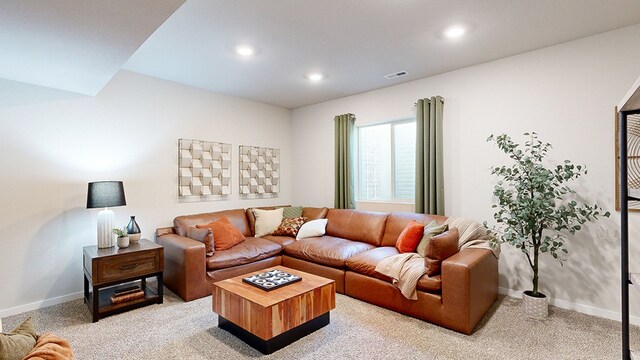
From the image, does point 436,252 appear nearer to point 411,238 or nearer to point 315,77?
point 411,238

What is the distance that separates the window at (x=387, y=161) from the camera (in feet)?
13.6

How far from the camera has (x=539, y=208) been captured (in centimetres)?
265

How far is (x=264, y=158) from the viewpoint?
496 cm

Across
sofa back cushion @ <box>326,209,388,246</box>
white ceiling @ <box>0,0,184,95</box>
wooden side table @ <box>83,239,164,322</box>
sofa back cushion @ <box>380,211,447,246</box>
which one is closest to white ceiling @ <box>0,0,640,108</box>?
white ceiling @ <box>0,0,184,95</box>

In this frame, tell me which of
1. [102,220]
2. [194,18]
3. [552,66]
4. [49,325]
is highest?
[194,18]

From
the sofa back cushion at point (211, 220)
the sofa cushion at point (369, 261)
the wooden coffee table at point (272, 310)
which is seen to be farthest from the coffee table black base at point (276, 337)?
the sofa back cushion at point (211, 220)

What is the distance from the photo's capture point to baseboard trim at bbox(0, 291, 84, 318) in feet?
9.36

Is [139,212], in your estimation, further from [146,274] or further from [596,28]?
[596,28]

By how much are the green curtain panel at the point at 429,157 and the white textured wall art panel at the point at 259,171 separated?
2379 mm

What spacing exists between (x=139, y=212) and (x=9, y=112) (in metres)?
1.48

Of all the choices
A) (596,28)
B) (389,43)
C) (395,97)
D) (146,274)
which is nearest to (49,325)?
(146,274)

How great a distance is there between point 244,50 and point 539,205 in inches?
119

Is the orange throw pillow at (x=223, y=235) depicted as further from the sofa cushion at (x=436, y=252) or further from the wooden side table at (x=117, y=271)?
the sofa cushion at (x=436, y=252)

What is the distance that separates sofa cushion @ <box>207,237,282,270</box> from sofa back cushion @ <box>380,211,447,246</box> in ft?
4.47
